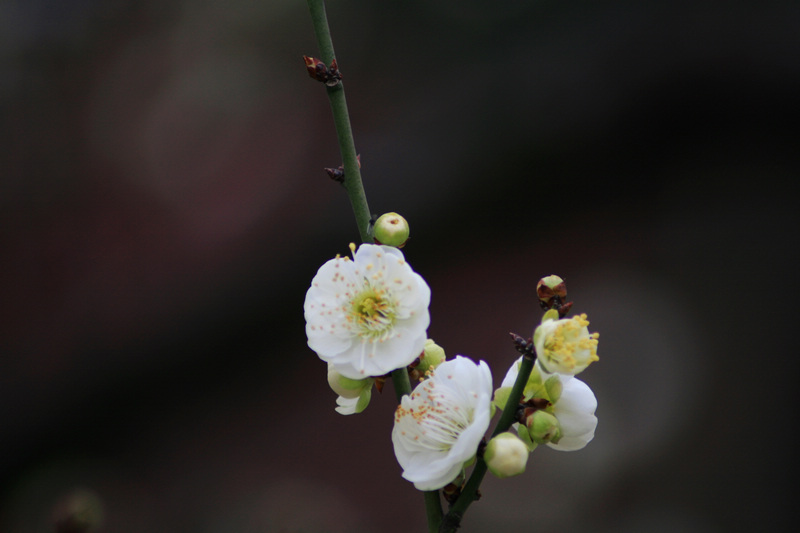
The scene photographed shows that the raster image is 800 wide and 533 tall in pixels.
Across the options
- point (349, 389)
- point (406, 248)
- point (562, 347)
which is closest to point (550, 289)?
point (562, 347)

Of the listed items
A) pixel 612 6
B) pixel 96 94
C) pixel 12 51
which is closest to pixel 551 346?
pixel 612 6

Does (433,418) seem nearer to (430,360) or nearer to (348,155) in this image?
(430,360)

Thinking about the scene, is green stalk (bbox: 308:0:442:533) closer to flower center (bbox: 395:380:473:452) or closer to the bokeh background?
flower center (bbox: 395:380:473:452)

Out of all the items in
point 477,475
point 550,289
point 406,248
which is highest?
point 550,289

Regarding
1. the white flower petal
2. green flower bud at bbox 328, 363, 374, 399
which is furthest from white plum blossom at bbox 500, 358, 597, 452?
green flower bud at bbox 328, 363, 374, 399

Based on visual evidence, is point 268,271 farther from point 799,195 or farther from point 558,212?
point 799,195
